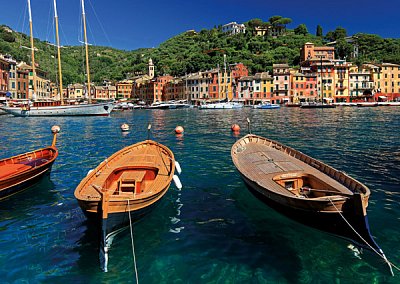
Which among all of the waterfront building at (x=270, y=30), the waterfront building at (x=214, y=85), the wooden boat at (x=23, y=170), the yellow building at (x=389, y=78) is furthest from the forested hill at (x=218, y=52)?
the wooden boat at (x=23, y=170)

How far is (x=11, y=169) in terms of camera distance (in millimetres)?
12789

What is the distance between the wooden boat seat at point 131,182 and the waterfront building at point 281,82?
9832cm

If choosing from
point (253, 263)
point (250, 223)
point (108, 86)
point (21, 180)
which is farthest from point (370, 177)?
point (108, 86)

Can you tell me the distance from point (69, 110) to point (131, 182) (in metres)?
62.4

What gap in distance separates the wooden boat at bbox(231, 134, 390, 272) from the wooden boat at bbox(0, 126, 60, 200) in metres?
8.34

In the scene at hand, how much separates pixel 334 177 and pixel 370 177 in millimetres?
5880

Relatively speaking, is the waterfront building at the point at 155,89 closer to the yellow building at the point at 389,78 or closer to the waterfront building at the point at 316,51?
the waterfront building at the point at 316,51

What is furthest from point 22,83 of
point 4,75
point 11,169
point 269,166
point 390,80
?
point 390,80

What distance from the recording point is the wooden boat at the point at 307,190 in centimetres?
674

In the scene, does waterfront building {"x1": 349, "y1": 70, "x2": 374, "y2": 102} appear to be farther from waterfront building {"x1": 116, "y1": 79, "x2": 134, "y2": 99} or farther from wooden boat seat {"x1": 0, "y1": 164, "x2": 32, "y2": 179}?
wooden boat seat {"x1": 0, "y1": 164, "x2": 32, "y2": 179}

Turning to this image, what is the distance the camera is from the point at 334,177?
959 centimetres

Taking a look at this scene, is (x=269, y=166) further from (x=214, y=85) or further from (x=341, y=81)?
(x=341, y=81)

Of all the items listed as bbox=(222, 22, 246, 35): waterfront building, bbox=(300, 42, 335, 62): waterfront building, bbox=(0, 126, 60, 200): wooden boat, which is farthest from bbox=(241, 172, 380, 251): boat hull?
bbox=(222, 22, 246, 35): waterfront building

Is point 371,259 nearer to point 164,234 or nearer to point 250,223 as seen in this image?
point 250,223
